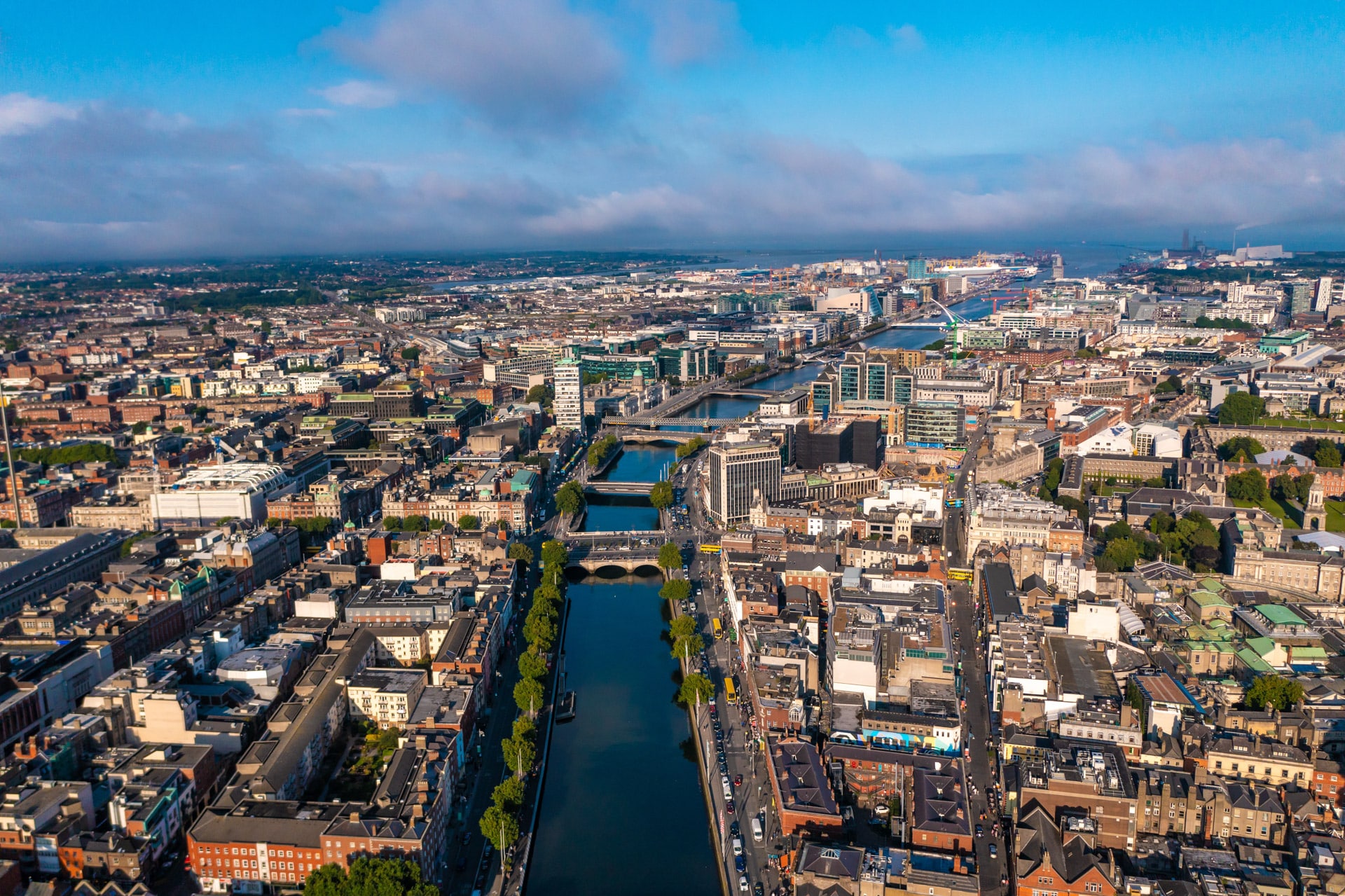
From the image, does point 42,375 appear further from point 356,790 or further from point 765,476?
point 356,790

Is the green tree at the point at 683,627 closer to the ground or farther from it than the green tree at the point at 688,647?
farther from it

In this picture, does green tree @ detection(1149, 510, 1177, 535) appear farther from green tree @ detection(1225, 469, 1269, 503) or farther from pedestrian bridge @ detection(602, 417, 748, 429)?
pedestrian bridge @ detection(602, 417, 748, 429)

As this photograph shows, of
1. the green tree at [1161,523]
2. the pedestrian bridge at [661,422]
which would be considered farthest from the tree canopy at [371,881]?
the pedestrian bridge at [661,422]

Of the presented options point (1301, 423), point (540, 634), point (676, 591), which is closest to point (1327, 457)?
point (1301, 423)

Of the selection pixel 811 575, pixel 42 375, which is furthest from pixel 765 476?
pixel 42 375

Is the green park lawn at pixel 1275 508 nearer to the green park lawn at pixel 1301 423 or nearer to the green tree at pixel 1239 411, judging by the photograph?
the green park lawn at pixel 1301 423
